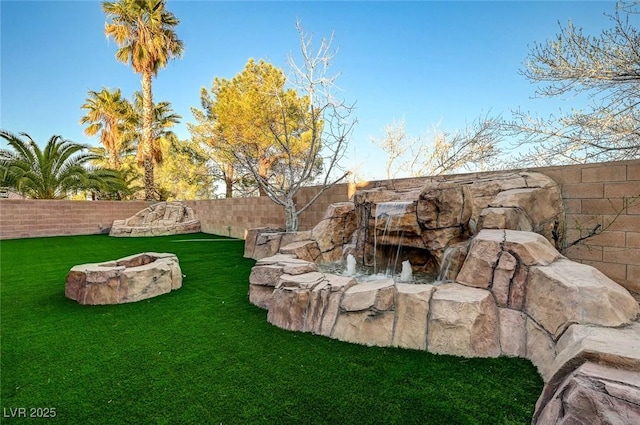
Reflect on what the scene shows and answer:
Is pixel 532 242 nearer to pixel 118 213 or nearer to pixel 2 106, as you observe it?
pixel 2 106

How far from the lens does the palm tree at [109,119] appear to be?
54.9 ft

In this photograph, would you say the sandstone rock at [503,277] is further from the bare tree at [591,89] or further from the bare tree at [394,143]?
the bare tree at [394,143]

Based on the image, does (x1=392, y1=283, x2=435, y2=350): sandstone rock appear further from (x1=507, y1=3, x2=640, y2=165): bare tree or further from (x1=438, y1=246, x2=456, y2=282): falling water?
(x1=507, y1=3, x2=640, y2=165): bare tree

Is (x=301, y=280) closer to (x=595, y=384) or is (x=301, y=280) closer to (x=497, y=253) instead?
(x=497, y=253)

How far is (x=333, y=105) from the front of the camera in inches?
261

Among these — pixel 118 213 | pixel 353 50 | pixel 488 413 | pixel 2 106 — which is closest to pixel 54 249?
pixel 2 106

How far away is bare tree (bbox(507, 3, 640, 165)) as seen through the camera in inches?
185

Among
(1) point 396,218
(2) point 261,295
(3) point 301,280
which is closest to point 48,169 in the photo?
(2) point 261,295

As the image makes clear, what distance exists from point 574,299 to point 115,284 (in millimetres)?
4296

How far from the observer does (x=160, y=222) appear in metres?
12.6

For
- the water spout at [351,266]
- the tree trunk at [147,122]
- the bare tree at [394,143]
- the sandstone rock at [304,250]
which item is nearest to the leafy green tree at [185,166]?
the tree trunk at [147,122]

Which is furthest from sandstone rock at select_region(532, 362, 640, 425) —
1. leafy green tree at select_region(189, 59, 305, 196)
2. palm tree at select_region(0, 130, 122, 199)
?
palm tree at select_region(0, 130, 122, 199)

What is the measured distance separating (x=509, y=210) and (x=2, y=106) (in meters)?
11.6

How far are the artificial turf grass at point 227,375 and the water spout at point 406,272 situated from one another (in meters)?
1.47
